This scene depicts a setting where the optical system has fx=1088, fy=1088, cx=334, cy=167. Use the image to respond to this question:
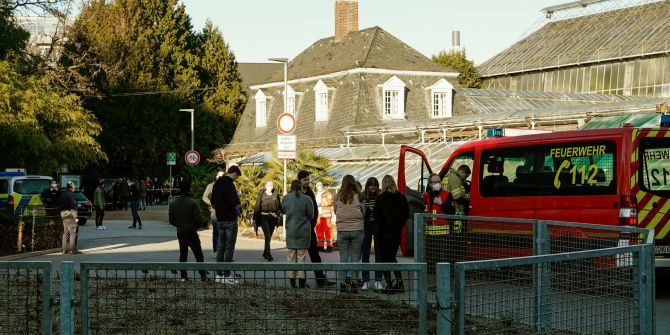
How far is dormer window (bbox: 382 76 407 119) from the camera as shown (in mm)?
52688

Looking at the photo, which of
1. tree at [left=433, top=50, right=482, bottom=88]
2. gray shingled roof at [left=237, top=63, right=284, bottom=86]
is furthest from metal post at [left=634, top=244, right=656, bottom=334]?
gray shingled roof at [left=237, top=63, right=284, bottom=86]

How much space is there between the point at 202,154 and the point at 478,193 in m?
55.0

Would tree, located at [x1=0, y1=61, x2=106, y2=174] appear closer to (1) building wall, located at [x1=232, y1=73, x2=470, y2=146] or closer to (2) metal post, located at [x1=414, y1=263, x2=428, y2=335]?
(1) building wall, located at [x1=232, y1=73, x2=470, y2=146]

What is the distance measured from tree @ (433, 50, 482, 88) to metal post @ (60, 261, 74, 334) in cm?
6940

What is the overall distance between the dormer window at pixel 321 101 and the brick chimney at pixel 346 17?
5183mm

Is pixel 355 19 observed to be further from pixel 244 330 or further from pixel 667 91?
pixel 244 330

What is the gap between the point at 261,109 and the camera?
61.6 meters

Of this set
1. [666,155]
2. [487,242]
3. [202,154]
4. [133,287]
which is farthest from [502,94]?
[133,287]

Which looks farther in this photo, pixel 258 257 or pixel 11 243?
pixel 11 243

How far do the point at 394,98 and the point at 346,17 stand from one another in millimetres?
8014

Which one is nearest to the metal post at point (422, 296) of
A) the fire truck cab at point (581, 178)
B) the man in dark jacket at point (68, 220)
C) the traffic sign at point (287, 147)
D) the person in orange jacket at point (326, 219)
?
the fire truck cab at point (581, 178)

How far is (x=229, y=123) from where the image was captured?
75.2m

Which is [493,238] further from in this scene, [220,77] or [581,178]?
[220,77]

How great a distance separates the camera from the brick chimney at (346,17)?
59.3m
